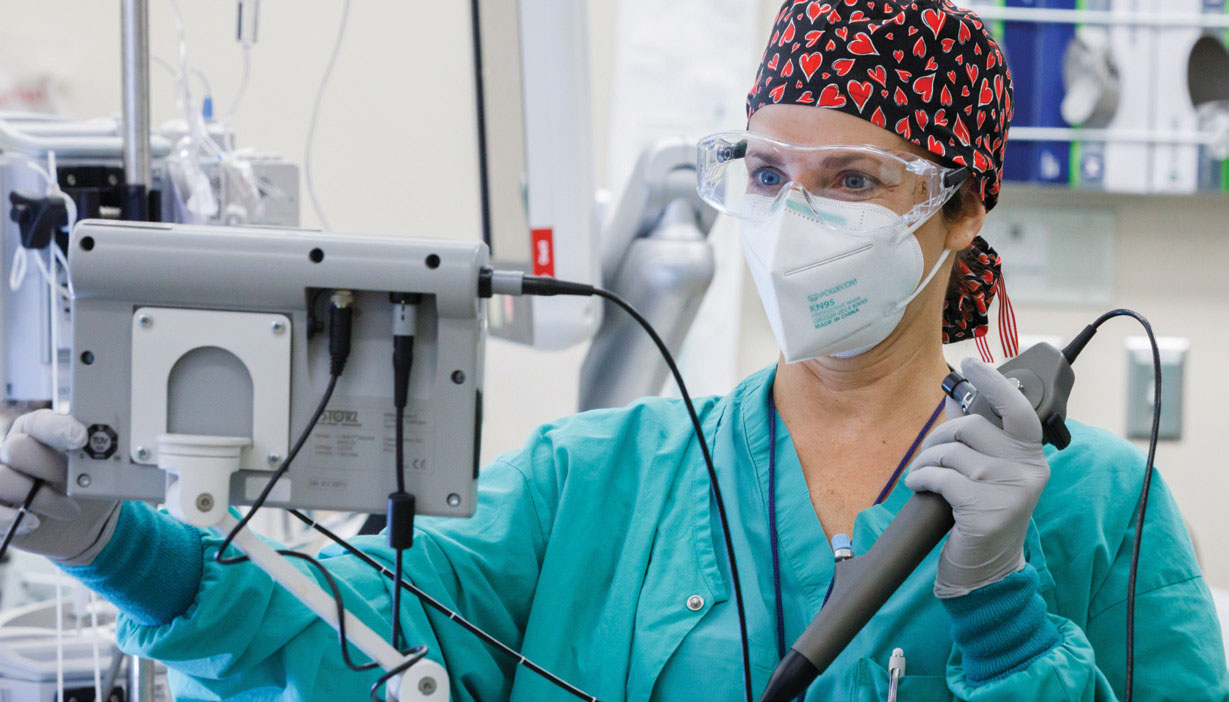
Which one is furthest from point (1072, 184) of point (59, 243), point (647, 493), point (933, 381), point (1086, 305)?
point (59, 243)

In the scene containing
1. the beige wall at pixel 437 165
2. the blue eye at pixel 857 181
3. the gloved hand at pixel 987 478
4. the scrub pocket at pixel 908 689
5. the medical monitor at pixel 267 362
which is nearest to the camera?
the medical monitor at pixel 267 362

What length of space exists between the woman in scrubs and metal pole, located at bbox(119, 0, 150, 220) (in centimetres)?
54

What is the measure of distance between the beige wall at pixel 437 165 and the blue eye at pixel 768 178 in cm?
190

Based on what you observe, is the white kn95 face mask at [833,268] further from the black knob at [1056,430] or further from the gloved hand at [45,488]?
the gloved hand at [45,488]

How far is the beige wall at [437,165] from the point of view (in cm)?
290

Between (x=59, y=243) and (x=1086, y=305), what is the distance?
8.16ft

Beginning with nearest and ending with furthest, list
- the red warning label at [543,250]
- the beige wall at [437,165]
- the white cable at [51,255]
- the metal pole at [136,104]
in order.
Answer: the metal pole at [136,104] < the white cable at [51,255] < the red warning label at [543,250] < the beige wall at [437,165]

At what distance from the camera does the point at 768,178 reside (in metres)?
1.10

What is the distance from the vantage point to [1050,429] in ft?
2.84

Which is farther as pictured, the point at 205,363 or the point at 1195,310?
the point at 1195,310

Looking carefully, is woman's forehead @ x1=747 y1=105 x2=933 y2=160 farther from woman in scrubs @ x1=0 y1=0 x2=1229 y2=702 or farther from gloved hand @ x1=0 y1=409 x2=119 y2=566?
gloved hand @ x1=0 y1=409 x2=119 y2=566

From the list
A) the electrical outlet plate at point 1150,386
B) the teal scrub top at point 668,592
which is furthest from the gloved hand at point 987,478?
the electrical outlet plate at point 1150,386

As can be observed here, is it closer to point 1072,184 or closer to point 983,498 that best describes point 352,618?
point 983,498

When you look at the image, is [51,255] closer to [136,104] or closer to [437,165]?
[136,104]
